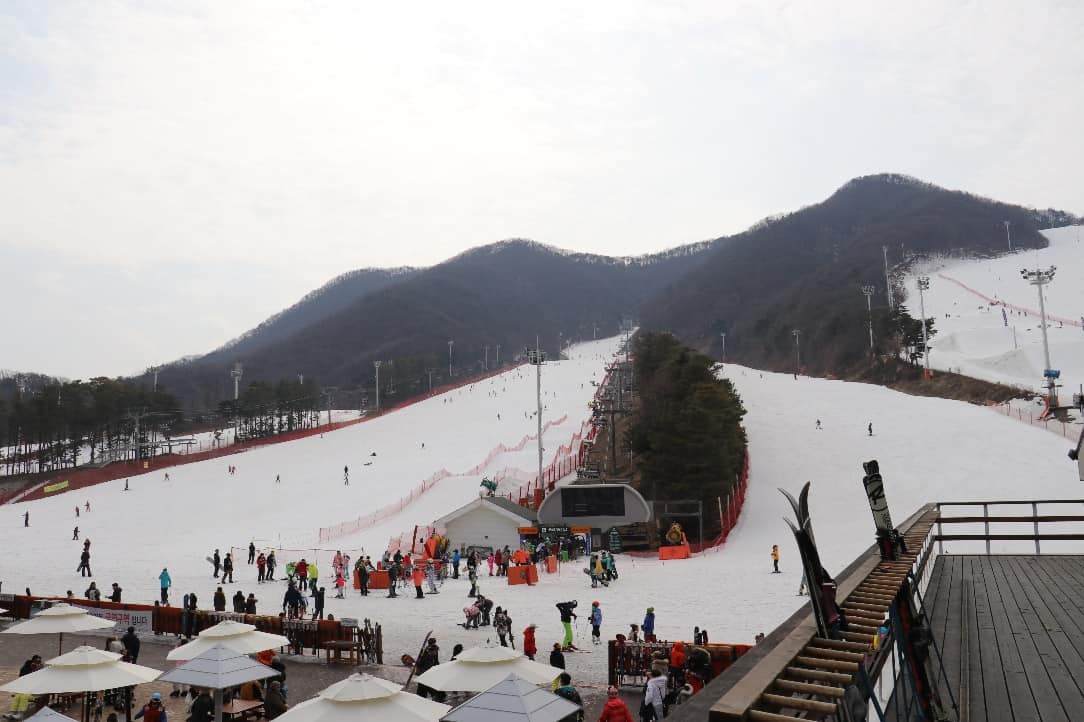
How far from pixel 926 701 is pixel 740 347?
18338 centimetres

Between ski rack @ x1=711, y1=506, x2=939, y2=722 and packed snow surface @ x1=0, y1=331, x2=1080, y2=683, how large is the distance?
11109 millimetres

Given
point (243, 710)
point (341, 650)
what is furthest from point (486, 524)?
point (243, 710)

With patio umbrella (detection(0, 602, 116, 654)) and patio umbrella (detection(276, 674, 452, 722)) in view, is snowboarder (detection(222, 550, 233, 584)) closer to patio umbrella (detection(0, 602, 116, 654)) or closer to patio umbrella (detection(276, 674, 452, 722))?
patio umbrella (detection(0, 602, 116, 654))

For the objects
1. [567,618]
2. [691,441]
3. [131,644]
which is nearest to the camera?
[131,644]

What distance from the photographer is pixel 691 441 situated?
3547 cm

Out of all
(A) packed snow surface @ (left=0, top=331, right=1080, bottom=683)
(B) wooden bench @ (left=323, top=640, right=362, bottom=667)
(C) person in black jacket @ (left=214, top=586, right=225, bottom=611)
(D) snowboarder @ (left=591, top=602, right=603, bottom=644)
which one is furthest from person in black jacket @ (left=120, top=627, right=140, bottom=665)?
(D) snowboarder @ (left=591, top=602, right=603, bottom=644)

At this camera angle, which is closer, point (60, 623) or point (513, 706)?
point (513, 706)

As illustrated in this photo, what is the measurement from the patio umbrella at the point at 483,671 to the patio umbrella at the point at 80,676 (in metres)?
4.59

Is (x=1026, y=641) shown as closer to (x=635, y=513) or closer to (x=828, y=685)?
(x=828, y=685)

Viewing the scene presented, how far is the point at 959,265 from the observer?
16238 cm

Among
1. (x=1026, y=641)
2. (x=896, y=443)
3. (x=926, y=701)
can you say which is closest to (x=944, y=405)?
(x=896, y=443)

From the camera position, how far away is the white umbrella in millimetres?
11266

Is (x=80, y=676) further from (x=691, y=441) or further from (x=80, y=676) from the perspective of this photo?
(x=691, y=441)

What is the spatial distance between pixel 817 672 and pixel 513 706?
5.21 metres
